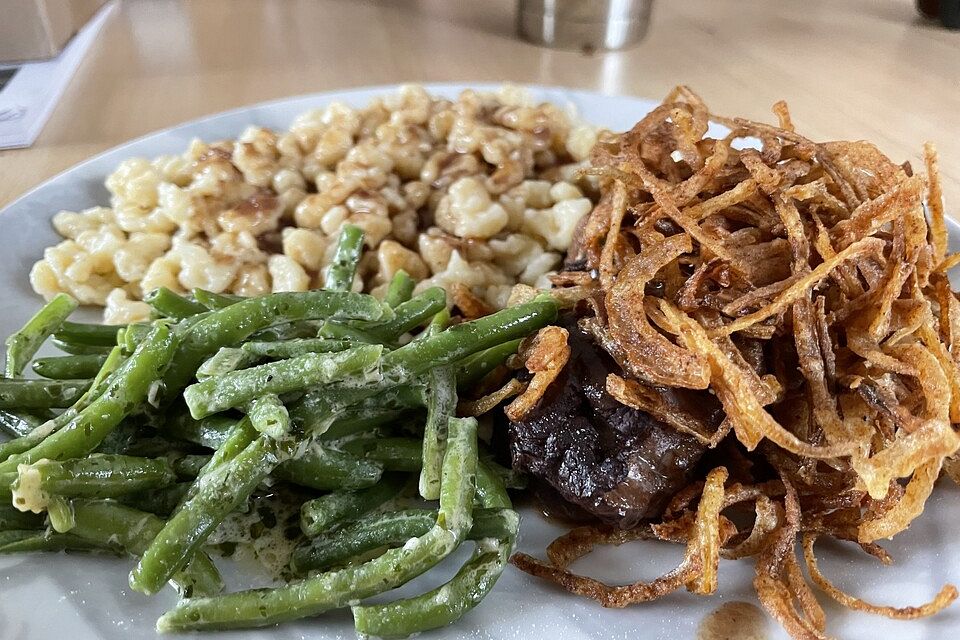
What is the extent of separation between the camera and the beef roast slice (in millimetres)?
1427

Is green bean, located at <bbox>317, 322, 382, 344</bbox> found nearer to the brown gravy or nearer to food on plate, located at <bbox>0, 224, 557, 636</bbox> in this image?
food on plate, located at <bbox>0, 224, 557, 636</bbox>

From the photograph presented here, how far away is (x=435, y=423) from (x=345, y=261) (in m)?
0.64

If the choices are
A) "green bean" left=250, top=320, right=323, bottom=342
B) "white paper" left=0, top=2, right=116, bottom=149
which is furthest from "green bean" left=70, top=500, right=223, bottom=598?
"white paper" left=0, top=2, right=116, bottom=149

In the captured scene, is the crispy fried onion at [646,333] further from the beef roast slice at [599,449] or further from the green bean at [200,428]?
the green bean at [200,428]

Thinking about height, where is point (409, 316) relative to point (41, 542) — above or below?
above

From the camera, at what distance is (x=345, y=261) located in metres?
1.94

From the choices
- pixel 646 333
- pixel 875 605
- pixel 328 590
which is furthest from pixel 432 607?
pixel 875 605

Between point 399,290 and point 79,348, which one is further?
point 399,290

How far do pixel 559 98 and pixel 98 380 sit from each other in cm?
203

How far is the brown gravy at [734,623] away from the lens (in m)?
1.29

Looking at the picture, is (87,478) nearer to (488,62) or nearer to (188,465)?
(188,465)

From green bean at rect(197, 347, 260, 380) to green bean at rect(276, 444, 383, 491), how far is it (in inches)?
8.3

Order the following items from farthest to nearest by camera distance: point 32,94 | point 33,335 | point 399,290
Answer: point 32,94 < point 399,290 < point 33,335

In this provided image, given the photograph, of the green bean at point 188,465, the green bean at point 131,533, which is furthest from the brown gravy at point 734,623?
the green bean at point 188,465
